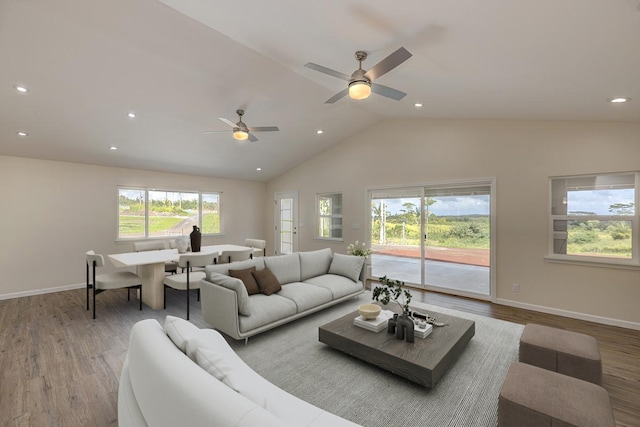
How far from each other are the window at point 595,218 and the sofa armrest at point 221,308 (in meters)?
4.36

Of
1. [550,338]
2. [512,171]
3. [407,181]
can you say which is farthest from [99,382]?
[512,171]

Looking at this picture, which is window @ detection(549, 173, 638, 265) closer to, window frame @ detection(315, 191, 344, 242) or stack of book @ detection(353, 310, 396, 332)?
stack of book @ detection(353, 310, 396, 332)

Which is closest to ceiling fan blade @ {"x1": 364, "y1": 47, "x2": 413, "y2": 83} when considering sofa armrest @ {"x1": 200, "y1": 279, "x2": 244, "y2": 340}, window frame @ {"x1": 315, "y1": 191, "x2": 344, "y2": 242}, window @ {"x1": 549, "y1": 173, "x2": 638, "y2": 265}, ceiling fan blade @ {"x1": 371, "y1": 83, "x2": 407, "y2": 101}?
ceiling fan blade @ {"x1": 371, "y1": 83, "x2": 407, "y2": 101}

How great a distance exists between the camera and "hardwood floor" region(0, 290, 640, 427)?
2012 millimetres

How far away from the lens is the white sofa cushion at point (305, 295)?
3.36 metres

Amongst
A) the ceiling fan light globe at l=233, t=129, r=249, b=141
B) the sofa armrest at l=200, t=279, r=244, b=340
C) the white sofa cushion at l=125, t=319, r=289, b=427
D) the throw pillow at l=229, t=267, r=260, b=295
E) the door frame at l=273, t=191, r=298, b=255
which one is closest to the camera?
the white sofa cushion at l=125, t=319, r=289, b=427

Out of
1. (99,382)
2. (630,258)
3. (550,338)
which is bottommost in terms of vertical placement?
(99,382)

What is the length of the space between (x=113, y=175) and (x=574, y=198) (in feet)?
26.2

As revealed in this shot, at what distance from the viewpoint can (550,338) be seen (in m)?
2.35

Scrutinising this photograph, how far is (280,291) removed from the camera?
3541mm

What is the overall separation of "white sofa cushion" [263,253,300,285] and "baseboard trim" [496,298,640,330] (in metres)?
3.24

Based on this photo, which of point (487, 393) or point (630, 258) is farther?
point (630, 258)

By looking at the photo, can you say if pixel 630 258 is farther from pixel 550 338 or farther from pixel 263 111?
pixel 263 111

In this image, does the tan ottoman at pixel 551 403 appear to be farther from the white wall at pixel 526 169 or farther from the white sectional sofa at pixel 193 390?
the white wall at pixel 526 169
